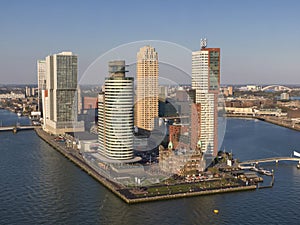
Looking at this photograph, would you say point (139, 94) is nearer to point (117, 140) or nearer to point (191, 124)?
point (191, 124)

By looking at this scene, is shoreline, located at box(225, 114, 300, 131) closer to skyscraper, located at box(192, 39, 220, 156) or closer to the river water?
skyscraper, located at box(192, 39, 220, 156)

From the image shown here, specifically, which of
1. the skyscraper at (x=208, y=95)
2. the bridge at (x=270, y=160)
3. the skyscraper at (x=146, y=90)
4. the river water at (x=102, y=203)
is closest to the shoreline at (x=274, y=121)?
the skyscraper at (x=146, y=90)

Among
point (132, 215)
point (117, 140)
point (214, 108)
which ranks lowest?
point (132, 215)

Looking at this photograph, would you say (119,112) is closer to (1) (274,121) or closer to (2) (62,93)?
(2) (62,93)

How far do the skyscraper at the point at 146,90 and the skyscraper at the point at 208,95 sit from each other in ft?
14.0

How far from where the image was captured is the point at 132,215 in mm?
7844

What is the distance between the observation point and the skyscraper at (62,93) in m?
19.4

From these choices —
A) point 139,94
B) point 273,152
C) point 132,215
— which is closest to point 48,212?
point 132,215

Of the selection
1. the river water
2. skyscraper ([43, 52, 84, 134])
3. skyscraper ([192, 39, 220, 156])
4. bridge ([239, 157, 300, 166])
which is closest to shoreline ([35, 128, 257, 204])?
the river water

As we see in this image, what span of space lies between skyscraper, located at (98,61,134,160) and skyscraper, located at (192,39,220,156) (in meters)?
2.53

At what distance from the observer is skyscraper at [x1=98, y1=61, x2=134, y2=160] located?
11.2 meters

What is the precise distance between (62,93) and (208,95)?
9.30 m

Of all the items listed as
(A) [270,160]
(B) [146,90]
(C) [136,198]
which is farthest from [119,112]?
(B) [146,90]

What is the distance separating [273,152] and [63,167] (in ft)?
22.6
